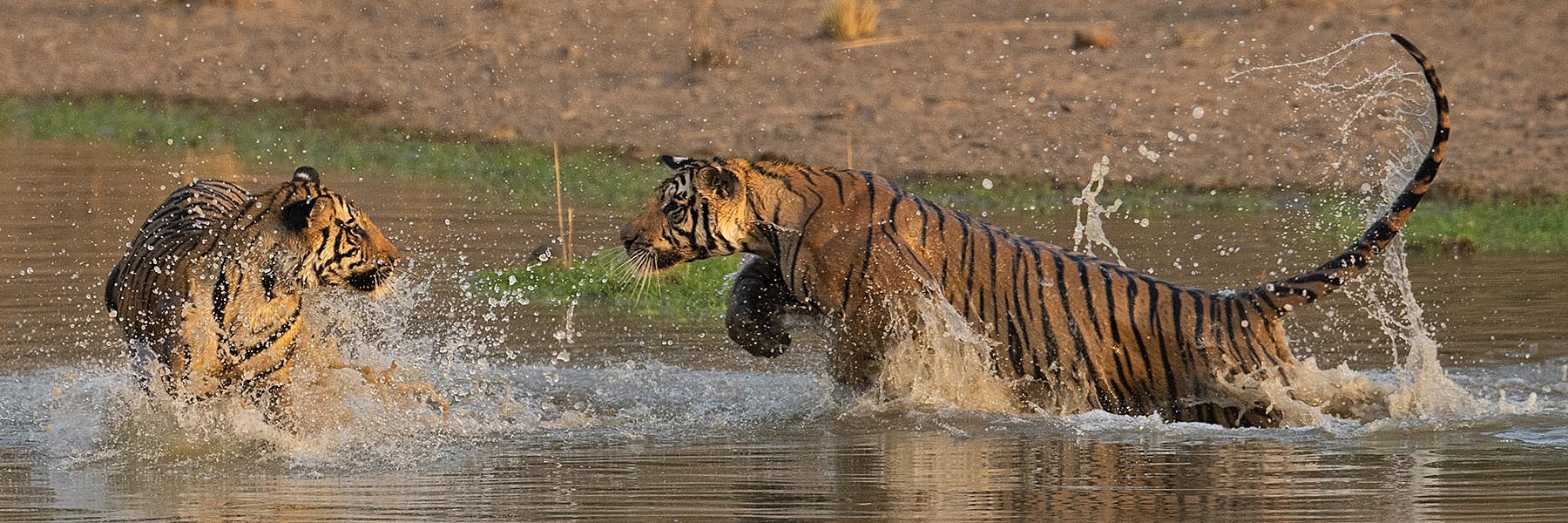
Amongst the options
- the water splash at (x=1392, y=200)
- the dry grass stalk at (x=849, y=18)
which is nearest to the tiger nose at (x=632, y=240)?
the water splash at (x=1392, y=200)

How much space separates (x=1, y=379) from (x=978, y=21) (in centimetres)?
981

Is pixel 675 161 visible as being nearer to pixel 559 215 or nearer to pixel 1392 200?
pixel 1392 200

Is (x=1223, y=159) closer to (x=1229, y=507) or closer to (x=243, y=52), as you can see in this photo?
(x=243, y=52)

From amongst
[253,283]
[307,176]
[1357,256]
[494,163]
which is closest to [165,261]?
[253,283]

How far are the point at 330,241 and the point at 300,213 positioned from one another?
Answer: 0.11m

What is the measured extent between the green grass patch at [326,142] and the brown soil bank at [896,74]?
24 cm

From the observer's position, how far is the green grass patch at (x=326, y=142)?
13.4 meters

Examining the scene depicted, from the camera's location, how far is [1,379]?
735cm

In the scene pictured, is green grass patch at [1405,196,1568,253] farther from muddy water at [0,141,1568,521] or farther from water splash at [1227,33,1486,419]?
muddy water at [0,141,1568,521]

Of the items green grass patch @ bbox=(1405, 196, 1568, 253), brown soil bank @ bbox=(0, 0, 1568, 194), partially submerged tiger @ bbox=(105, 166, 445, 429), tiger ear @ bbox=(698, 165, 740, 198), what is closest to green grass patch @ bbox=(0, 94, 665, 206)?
brown soil bank @ bbox=(0, 0, 1568, 194)

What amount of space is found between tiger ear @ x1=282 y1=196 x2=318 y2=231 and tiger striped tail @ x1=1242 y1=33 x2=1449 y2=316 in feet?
8.76

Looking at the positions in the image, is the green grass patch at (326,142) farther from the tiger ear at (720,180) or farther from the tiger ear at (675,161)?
the tiger ear at (720,180)

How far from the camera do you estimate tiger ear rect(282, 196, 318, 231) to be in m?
5.84

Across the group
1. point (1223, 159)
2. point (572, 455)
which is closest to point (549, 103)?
point (1223, 159)
